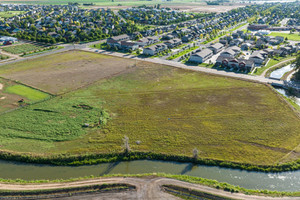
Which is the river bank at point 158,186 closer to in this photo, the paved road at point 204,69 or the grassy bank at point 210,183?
the grassy bank at point 210,183

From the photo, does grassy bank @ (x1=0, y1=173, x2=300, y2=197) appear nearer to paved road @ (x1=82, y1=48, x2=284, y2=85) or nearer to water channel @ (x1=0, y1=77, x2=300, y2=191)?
water channel @ (x1=0, y1=77, x2=300, y2=191)

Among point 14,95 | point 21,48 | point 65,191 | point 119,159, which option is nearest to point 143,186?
point 119,159

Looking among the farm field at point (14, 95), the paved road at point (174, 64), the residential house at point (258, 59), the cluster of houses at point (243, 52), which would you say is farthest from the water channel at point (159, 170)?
the residential house at point (258, 59)

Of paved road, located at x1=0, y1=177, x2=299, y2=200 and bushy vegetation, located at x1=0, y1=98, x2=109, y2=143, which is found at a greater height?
bushy vegetation, located at x1=0, y1=98, x2=109, y2=143

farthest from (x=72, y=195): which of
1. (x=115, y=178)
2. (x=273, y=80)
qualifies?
(x=273, y=80)

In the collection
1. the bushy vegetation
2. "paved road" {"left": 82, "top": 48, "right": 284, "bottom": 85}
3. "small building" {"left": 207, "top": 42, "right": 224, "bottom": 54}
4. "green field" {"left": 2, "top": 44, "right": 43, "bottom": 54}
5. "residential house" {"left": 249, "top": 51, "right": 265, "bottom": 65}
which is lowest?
the bushy vegetation

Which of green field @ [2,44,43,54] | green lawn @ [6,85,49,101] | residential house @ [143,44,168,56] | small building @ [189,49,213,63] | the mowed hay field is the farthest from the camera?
green field @ [2,44,43,54]

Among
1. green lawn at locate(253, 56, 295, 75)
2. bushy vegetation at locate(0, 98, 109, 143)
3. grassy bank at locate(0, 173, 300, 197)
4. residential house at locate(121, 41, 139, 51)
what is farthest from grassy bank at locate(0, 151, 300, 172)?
residential house at locate(121, 41, 139, 51)
